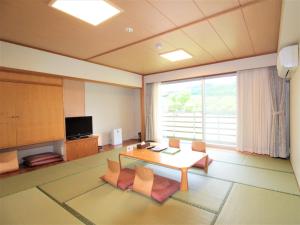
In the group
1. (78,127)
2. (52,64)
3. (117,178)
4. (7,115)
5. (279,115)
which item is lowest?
(117,178)

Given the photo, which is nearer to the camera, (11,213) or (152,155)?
(11,213)

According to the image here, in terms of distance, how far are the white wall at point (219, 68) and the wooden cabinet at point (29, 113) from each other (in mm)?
3291

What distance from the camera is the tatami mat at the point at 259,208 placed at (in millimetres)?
1925

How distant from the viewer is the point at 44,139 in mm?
3938

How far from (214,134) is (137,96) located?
3364 mm

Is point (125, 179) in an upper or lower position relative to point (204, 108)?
lower

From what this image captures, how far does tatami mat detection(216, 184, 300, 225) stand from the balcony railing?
9.45 feet

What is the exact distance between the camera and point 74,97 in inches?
198

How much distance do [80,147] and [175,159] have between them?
110 inches

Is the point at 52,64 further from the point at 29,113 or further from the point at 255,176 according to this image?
the point at 255,176

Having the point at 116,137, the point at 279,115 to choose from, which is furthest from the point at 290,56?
the point at 116,137

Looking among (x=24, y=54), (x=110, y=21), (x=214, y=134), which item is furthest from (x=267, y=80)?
(x=24, y=54)

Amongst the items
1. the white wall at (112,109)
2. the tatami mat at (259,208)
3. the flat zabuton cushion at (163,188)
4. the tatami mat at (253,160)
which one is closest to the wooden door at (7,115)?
the white wall at (112,109)

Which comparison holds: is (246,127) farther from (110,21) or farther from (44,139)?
(44,139)
